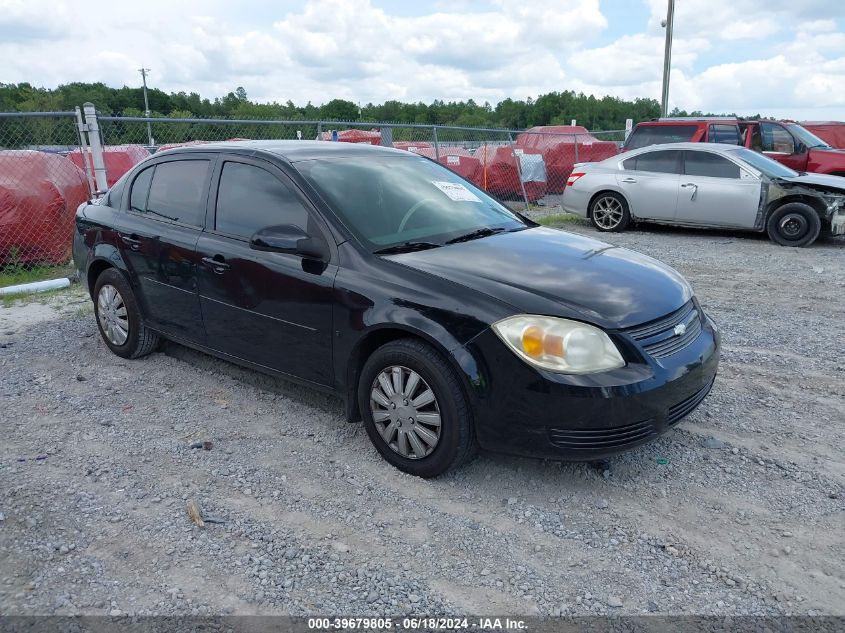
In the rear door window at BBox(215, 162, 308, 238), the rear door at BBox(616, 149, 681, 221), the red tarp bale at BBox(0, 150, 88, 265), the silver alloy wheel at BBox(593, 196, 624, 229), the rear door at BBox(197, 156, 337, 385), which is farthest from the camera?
the silver alloy wheel at BBox(593, 196, 624, 229)

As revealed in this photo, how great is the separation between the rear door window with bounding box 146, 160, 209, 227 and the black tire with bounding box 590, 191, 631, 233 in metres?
8.55

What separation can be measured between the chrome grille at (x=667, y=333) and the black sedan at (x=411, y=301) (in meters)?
0.01

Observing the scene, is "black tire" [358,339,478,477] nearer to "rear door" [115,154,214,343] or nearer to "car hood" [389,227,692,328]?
"car hood" [389,227,692,328]

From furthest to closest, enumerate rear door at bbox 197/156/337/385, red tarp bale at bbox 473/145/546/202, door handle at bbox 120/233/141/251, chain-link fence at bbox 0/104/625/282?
1. red tarp bale at bbox 473/145/546/202
2. chain-link fence at bbox 0/104/625/282
3. door handle at bbox 120/233/141/251
4. rear door at bbox 197/156/337/385

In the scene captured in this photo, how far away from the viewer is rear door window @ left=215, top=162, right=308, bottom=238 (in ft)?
12.9

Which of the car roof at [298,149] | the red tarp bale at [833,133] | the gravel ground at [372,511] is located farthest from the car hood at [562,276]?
the red tarp bale at [833,133]

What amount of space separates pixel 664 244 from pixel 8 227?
9072 millimetres

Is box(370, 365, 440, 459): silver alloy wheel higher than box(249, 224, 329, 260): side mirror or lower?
lower

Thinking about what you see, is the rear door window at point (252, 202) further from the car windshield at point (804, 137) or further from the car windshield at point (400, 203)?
the car windshield at point (804, 137)

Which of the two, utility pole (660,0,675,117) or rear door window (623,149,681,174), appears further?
utility pole (660,0,675,117)

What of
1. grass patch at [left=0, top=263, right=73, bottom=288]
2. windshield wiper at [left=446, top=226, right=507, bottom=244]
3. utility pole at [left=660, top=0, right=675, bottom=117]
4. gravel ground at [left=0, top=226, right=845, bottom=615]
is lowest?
gravel ground at [left=0, top=226, right=845, bottom=615]

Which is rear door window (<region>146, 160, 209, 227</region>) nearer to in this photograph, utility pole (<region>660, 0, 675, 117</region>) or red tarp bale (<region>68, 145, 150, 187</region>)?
red tarp bale (<region>68, 145, 150, 187</region>)

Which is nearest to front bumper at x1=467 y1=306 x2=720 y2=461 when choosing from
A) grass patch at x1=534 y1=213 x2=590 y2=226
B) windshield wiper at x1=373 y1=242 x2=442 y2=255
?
windshield wiper at x1=373 y1=242 x2=442 y2=255

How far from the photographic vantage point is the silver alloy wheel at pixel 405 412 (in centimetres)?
334
